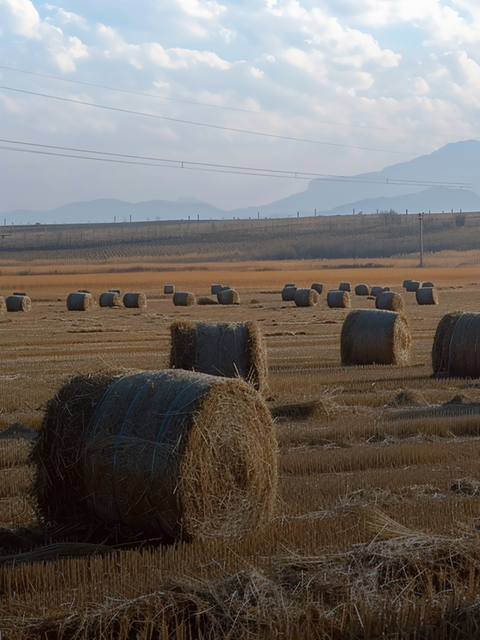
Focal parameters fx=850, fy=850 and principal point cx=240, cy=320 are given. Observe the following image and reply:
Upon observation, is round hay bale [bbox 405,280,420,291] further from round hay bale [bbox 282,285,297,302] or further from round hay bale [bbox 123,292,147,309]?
round hay bale [bbox 123,292,147,309]

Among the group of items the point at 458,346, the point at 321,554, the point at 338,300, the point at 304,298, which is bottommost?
the point at 321,554

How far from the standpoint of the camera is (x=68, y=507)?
22.8 feet

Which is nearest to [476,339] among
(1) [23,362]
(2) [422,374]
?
(2) [422,374]

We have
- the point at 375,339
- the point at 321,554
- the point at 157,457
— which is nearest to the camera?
the point at 321,554

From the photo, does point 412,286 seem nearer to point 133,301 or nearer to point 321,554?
point 133,301

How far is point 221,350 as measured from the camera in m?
13.9

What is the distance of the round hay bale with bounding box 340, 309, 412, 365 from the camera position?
17.6 meters

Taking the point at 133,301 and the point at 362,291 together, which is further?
the point at 362,291

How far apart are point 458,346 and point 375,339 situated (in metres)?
2.39

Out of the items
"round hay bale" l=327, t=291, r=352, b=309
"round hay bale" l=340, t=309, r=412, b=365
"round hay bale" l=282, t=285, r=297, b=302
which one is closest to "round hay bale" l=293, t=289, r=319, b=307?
"round hay bale" l=327, t=291, r=352, b=309

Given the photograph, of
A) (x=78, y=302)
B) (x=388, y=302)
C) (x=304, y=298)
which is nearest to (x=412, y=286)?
(x=304, y=298)

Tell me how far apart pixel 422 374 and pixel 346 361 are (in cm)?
222

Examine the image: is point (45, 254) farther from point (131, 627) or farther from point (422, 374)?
point (131, 627)

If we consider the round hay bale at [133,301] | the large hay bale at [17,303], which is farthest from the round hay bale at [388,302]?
the large hay bale at [17,303]
